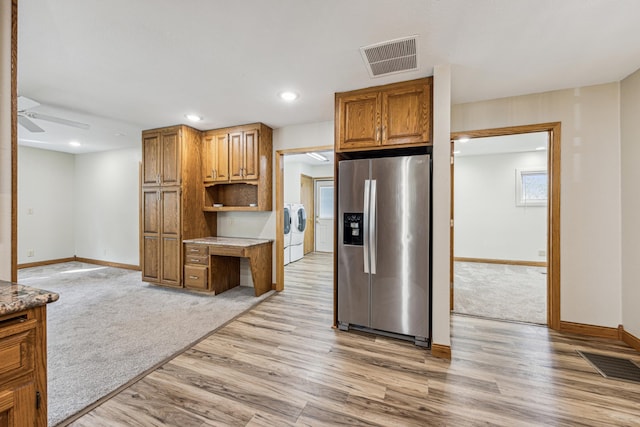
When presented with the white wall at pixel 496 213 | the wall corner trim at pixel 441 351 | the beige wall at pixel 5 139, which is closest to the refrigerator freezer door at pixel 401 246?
the wall corner trim at pixel 441 351

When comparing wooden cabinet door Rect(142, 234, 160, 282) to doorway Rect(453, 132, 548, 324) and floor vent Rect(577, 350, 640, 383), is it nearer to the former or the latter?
doorway Rect(453, 132, 548, 324)

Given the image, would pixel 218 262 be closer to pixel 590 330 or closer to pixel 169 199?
pixel 169 199

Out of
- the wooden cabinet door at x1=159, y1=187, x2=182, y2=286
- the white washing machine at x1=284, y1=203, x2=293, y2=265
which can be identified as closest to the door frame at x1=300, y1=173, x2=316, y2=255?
the white washing machine at x1=284, y1=203, x2=293, y2=265

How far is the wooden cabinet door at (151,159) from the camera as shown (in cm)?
398

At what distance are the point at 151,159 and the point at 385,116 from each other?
11.6ft

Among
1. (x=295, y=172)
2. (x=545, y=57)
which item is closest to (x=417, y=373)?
(x=545, y=57)

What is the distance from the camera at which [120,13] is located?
1.66 m

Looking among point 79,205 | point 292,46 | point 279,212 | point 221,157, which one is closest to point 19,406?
point 292,46

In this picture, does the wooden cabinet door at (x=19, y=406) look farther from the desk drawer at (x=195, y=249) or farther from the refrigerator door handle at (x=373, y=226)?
the desk drawer at (x=195, y=249)

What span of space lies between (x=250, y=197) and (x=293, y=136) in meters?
1.19

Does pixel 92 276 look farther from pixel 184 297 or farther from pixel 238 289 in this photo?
pixel 238 289

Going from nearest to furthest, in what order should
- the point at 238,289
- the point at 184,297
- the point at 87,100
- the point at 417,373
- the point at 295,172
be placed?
the point at 417,373 < the point at 87,100 < the point at 184,297 < the point at 238,289 < the point at 295,172

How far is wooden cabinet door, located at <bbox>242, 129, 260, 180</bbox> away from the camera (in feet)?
12.4

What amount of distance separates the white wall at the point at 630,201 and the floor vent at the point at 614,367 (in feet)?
1.42
